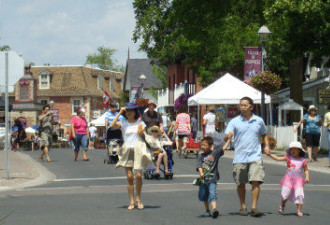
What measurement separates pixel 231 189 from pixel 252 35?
96.3ft

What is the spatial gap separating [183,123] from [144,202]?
12538 mm

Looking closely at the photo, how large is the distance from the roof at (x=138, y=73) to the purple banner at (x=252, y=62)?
63.4 meters

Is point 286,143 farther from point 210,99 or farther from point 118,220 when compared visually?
point 118,220

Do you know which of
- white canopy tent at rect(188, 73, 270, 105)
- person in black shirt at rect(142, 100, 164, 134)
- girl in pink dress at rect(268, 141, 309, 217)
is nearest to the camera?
girl in pink dress at rect(268, 141, 309, 217)

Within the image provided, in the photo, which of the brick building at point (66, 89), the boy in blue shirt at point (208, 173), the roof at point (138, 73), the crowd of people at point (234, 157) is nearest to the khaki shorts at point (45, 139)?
the crowd of people at point (234, 157)

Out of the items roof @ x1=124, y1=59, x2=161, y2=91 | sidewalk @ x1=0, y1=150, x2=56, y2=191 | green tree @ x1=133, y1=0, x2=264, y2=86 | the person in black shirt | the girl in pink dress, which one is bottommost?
sidewalk @ x1=0, y1=150, x2=56, y2=191

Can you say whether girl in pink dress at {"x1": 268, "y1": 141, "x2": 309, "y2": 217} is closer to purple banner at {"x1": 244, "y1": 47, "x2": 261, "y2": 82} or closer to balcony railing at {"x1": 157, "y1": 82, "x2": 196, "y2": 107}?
purple banner at {"x1": 244, "y1": 47, "x2": 261, "y2": 82}

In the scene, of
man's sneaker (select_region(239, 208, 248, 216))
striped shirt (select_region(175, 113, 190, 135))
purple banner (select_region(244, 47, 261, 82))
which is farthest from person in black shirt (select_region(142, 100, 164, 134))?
purple banner (select_region(244, 47, 261, 82))

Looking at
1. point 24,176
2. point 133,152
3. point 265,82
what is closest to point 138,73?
point 265,82

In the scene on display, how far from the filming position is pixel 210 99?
101ft

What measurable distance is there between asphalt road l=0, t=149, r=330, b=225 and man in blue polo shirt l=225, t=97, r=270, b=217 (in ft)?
1.28

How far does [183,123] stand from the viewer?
81.4 ft

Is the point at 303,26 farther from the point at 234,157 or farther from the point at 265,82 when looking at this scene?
the point at 234,157

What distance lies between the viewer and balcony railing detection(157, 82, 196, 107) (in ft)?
186
